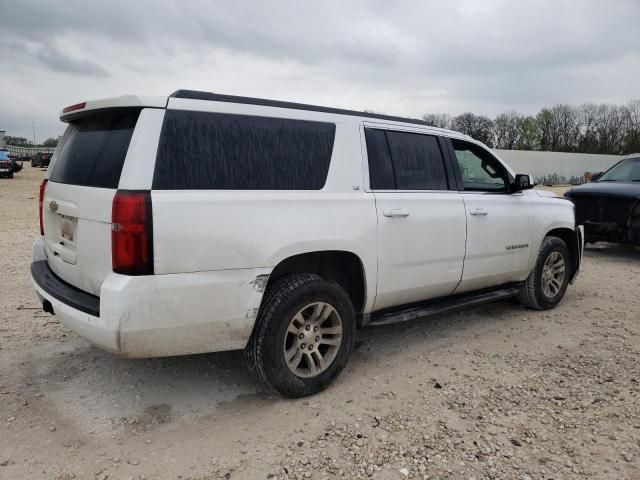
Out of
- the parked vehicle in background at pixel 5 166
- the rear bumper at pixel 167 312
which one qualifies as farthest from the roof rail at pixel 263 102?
the parked vehicle in background at pixel 5 166

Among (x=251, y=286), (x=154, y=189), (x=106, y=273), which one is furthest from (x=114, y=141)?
(x=251, y=286)

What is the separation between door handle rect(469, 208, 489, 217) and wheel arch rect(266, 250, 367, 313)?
50.8 inches

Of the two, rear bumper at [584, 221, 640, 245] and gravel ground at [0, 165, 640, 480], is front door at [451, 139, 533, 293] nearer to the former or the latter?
gravel ground at [0, 165, 640, 480]

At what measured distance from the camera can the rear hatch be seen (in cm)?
268

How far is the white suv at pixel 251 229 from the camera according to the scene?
8.54ft

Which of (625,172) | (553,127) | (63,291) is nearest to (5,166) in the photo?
(63,291)

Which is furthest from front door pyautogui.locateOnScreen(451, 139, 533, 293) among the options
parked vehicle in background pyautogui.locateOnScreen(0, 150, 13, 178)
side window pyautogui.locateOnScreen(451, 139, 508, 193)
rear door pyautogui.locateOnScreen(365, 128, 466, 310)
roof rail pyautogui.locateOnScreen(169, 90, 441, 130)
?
parked vehicle in background pyautogui.locateOnScreen(0, 150, 13, 178)

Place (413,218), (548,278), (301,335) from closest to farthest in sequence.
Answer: (301,335) < (413,218) < (548,278)

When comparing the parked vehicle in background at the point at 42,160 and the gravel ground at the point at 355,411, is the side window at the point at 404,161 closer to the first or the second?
the gravel ground at the point at 355,411

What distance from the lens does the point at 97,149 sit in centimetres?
293

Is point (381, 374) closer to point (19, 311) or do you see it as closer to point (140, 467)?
point (140, 467)

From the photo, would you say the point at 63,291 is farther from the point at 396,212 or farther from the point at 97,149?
the point at 396,212

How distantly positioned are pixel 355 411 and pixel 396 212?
1.40 meters

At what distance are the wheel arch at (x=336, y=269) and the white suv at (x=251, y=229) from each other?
0.04ft
